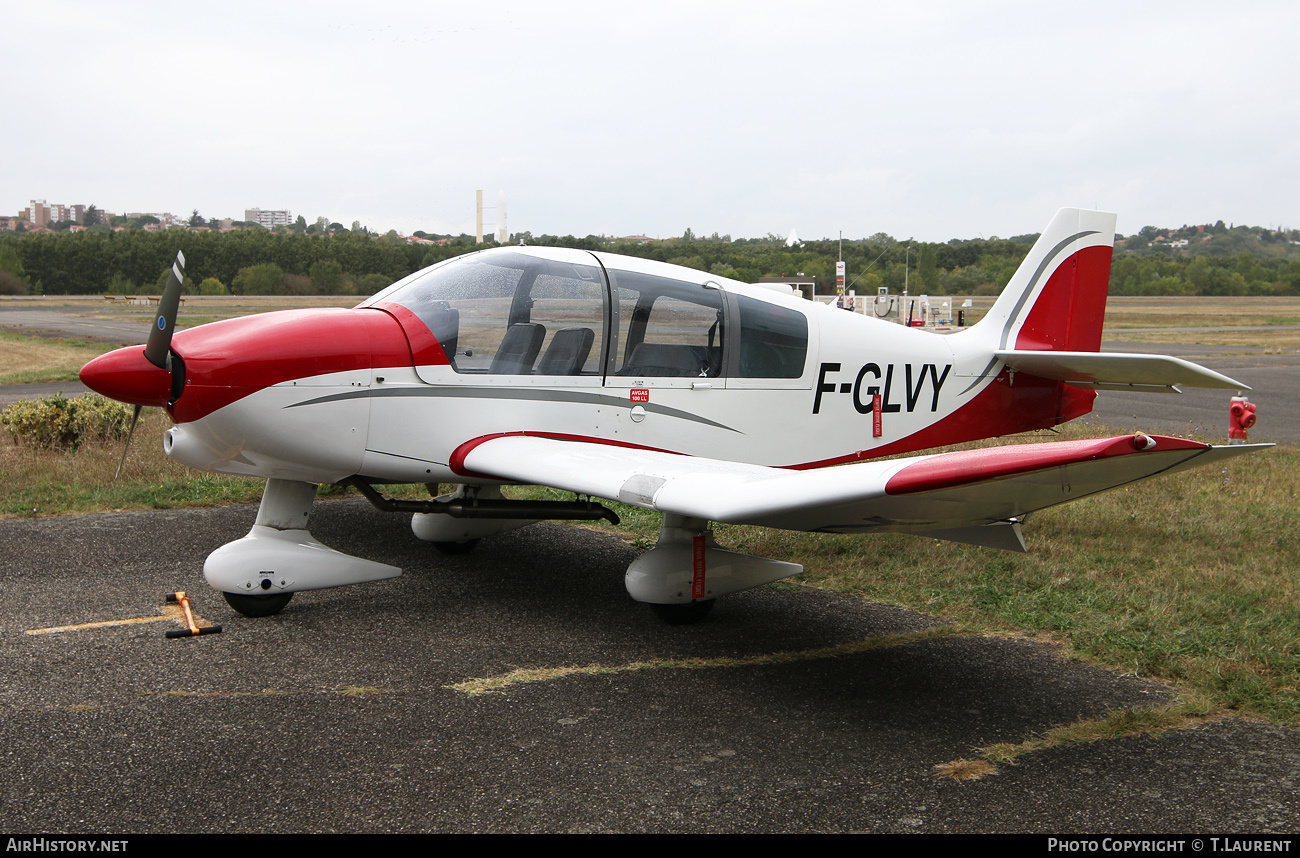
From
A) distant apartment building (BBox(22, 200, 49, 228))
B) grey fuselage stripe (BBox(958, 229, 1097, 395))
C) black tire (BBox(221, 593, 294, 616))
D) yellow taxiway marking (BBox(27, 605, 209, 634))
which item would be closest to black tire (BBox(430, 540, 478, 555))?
black tire (BBox(221, 593, 294, 616))

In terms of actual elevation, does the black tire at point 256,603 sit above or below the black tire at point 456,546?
above

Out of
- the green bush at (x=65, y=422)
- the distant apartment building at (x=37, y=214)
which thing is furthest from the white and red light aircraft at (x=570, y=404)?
the distant apartment building at (x=37, y=214)

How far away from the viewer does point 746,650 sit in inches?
197

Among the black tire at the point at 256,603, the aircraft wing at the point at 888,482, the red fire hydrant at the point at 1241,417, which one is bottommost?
the black tire at the point at 256,603

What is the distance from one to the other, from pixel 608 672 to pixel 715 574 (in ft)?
2.98

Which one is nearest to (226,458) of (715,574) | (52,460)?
(715,574)

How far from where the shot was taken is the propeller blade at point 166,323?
4.68m

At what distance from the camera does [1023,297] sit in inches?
293

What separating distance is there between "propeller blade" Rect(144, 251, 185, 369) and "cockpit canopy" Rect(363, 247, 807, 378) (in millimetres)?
1158

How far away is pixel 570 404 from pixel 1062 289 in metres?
4.30

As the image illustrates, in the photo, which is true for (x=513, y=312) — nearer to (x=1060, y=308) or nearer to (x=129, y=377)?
(x=129, y=377)

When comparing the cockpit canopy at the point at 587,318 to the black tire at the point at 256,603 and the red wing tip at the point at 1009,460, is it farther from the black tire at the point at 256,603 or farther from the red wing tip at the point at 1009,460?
the red wing tip at the point at 1009,460

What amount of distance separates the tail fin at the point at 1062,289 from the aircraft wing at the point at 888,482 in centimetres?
347
